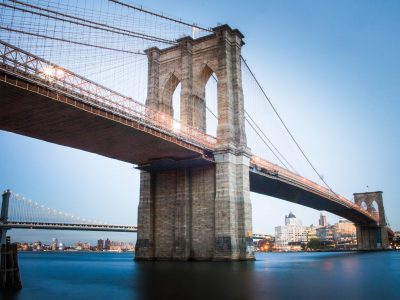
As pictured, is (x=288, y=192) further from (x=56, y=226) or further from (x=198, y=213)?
(x=56, y=226)

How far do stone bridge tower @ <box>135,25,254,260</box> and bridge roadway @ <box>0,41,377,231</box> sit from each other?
1939 millimetres

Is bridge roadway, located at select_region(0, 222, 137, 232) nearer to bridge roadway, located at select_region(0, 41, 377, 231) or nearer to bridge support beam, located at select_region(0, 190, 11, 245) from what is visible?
bridge support beam, located at select_region(0, 190, 11, 245)

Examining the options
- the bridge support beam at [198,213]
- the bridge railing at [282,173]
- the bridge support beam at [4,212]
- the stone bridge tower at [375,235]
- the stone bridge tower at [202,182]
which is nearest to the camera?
the bridge support beam at [198,213]

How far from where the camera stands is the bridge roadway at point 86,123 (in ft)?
79.5

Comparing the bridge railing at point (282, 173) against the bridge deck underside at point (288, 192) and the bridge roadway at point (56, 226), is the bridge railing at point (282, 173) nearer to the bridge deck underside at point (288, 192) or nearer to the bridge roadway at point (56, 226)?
the bridge deck underside at point (288, 192)

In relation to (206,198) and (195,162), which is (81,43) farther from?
(206,198)

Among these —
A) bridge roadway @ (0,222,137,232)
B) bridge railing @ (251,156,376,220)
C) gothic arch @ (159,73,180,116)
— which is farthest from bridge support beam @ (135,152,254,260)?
bridge roadway @ (0,222,137,232)

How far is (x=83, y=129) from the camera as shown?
102ft

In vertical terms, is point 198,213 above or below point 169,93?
below

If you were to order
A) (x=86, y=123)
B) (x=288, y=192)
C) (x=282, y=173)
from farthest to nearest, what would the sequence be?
(x=288, y=192)
(x=282, y=173)
(x=86, y=123)

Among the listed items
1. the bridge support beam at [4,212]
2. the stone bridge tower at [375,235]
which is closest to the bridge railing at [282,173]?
the stone bridge tower at [375,235]

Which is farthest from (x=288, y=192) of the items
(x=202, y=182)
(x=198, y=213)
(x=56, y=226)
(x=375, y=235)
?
(x=375, y=235)

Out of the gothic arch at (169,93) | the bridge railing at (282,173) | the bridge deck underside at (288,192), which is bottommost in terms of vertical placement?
the bridge deck underside at (288,192)

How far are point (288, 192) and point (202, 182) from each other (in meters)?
24.3
